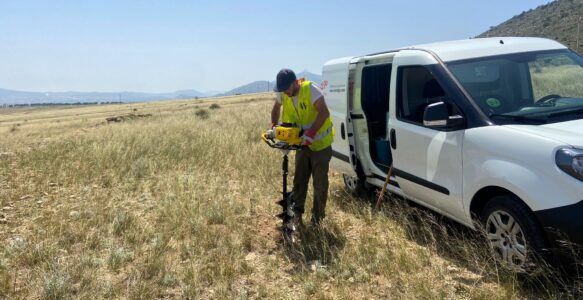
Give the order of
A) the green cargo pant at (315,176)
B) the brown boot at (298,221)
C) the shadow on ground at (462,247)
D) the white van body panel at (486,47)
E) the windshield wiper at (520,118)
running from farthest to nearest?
the brown boot at (298,221) < the green cargo pant at (315,176) < the white van body panel at (486,47) < the windshield wiper at (520,118) < the shadow on ground at (462,247)

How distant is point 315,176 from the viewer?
4875 mm

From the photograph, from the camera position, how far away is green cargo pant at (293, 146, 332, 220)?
4835mm

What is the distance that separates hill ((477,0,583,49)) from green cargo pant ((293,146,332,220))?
31.1 m

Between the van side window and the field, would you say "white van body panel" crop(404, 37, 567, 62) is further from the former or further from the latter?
the field

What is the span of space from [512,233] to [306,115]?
91.9 inches

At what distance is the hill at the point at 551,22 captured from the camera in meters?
35.3

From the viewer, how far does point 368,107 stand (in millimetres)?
5641

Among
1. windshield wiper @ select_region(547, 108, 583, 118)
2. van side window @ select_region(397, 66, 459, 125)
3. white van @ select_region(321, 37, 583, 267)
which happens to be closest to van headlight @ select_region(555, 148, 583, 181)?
white van @ select_region(321, 37, 583, 267)

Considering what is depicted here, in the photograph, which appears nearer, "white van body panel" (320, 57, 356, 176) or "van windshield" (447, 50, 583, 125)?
"van windshield" (447, 50, 583, 125)

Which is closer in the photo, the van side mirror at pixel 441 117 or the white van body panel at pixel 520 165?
the white van body panel at pixel 520 165

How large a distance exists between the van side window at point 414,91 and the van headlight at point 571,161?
1.84 m

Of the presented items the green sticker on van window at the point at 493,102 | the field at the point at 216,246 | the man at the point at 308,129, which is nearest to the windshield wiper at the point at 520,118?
the green sticker on van window at the point at 493,102

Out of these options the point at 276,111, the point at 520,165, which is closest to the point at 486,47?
the point at 520,165

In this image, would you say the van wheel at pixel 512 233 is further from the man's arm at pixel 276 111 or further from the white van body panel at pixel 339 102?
the man's arm at pixel 276 111
